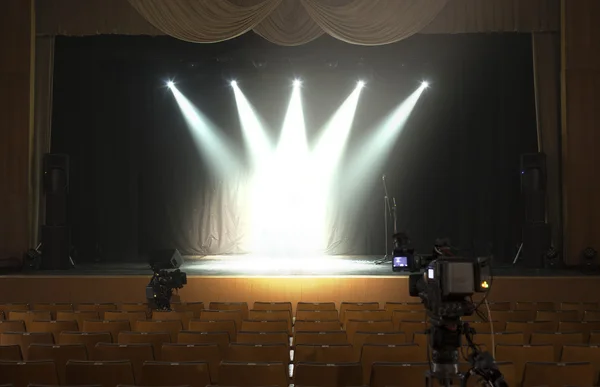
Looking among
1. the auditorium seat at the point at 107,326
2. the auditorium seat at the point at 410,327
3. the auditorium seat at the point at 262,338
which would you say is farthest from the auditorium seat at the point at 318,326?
the auditorium seat at the point at 107,326

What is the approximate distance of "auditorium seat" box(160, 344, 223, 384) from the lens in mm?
4840

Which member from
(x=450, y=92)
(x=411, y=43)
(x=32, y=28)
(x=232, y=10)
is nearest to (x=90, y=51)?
(x=32, y=28)

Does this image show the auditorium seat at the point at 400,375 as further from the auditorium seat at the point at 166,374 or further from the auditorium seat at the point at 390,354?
the auditorium seat at the point at 166,374

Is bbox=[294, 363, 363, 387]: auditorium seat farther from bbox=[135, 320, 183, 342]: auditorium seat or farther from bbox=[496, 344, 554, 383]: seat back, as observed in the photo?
bbox=[135, 320, 183, 342]: auditorium seat

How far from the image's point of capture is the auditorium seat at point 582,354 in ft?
16.0

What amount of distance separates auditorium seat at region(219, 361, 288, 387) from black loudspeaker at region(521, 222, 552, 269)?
378 inches

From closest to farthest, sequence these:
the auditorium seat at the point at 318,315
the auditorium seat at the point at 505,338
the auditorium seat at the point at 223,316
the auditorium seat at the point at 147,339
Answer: the auditorium seat at the point at 505,338
the auditorium seat at the point at 147,339
the auditorium seat at the point at 223,316
the auditorium seat at the point at 318,315

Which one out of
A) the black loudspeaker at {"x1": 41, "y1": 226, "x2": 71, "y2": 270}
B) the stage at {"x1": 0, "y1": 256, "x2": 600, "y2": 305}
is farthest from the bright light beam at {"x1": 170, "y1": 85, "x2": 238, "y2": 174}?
the stage at {"x1": 0, "y1": 256, "x2": 600, "y2": 305}

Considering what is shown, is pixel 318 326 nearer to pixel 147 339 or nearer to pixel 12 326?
pixel 147 339

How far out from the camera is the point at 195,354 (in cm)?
486

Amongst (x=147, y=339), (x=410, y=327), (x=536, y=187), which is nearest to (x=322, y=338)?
(x=410, y=327)

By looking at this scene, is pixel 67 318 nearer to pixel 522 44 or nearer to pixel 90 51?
pixel 90 51

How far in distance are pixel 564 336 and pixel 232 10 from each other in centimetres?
842

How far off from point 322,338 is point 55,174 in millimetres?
9112
